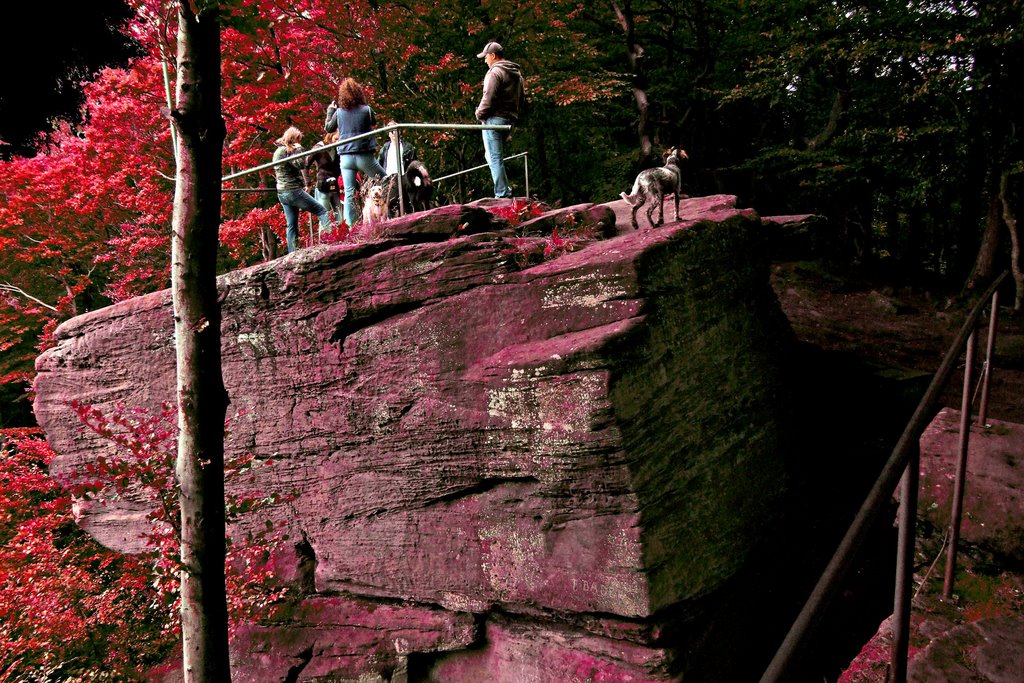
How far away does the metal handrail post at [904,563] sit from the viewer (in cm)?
169

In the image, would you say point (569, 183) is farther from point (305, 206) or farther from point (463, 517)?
point (463, 517)

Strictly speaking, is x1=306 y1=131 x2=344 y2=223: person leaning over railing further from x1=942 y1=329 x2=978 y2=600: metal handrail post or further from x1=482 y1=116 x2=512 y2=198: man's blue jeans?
x1=942 y1=329 x2=978 y2=600: metal handrail post

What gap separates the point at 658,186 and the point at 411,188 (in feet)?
10.6

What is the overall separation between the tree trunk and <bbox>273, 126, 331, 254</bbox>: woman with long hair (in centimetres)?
406

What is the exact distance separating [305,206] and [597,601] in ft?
21.2

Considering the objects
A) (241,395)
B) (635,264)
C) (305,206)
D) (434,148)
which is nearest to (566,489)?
(635,264)

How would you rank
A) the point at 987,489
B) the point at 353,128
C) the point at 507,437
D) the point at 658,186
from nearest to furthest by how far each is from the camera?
the point at 987,489 < the point at 507,437 < the point at 658,186 < the point at 353,128

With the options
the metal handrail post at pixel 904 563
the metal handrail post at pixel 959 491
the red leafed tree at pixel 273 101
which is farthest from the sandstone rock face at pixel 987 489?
the red leafed tree at pixel 273 101

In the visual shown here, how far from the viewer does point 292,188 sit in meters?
8.46

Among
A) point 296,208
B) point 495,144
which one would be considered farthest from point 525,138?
point 296,208

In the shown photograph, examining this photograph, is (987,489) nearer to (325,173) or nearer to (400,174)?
(400,174)

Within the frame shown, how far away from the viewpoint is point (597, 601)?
17.6ft

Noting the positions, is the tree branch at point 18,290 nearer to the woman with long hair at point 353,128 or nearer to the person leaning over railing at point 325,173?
the person leaning over railing at point 325,173

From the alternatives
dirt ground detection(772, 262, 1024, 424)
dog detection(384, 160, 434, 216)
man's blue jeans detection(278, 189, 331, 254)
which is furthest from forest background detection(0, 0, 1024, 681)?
dog detection(384, 160, 434, 216)
